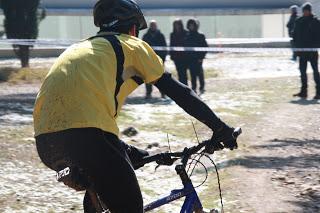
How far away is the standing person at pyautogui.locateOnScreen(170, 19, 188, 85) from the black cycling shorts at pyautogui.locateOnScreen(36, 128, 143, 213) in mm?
10857

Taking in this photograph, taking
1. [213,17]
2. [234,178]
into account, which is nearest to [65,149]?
[234,178]

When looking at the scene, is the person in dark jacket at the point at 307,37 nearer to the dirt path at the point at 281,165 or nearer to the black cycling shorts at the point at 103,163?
the dirt path at the point at 281,165

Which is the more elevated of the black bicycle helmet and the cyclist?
the black bicycle helmet

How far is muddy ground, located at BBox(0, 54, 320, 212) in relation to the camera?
609 centimetres

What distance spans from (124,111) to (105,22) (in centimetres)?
854

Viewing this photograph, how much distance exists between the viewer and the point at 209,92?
50.0 ft

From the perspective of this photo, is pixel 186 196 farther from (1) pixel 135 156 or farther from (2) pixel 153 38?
(2) pixel 153 38

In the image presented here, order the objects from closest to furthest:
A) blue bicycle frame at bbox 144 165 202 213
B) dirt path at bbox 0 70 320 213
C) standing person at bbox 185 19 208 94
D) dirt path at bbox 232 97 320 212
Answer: blue bicycle frame at bbox 144 165 202 213 → dirt path at bbox 232 97 320 212 → dirt path at bbox 0 70 320 213 → standing person at bbox 185 19 208 94

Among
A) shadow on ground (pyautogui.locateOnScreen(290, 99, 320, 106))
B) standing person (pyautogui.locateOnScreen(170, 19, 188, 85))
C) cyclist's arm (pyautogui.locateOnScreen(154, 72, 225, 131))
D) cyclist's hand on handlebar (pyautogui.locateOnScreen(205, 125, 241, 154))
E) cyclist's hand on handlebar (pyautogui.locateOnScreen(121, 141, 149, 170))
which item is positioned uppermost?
cyclist's arm (pyautogui.locateOnScreen(154, 72, 225, 131))

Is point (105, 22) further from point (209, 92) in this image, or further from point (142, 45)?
point (209, 92)

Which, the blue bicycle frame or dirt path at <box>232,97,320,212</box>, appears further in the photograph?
dirt path at <box>232,97,320,212</box>

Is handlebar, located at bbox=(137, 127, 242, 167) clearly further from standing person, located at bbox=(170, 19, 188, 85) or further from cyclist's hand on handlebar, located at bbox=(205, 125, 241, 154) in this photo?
standing person, located at bbox=(170, 19, 188, 85)

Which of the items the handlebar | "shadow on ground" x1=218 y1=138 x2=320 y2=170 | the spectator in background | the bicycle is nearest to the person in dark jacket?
the spectator in background

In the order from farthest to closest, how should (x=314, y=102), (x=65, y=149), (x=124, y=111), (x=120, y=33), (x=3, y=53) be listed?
(x=3, y=53)
(x=314, y=102)
(x=124, y=111)
(x=120, y=33)
(x=65, y=149)
